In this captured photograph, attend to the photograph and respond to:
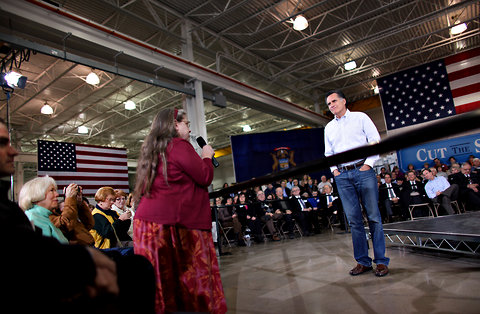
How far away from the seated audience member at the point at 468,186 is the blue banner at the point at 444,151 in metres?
3.68

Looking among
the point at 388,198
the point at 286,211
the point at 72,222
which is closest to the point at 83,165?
the point at 286,211

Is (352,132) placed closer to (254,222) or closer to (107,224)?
(107,224)

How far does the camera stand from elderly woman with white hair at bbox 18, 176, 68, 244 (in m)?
1.95

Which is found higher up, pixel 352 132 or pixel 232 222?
pixel 352 132

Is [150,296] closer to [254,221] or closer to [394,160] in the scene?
[254,221]

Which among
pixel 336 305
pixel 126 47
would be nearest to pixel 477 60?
pixel 126 47

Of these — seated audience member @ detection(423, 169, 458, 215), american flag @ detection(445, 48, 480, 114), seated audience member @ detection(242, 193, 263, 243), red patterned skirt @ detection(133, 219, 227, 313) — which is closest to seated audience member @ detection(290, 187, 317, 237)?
seated audience member @ detection(242, 193, 263, 243)

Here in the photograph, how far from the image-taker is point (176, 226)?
141 centimetres

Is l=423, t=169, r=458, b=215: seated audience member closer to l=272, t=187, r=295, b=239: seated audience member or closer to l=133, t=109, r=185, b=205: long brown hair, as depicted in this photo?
l=272, t=187, r=295, b=239: seated audience member

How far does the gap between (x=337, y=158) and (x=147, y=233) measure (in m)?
0.90

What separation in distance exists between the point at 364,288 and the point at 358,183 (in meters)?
0.78

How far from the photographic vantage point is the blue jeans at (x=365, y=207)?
230 centimetres

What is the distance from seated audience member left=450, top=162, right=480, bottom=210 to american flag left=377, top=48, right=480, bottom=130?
396 centimetres

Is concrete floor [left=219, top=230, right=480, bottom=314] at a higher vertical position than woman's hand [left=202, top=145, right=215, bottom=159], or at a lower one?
lower
